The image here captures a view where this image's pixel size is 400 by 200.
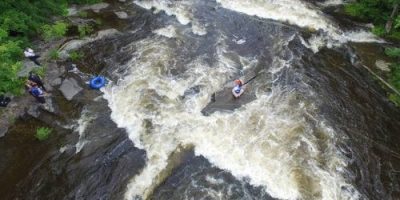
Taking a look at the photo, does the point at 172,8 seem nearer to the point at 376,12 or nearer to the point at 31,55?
the point at 31,55

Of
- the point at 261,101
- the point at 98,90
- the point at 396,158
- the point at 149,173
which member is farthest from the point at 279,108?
the point at 98,90

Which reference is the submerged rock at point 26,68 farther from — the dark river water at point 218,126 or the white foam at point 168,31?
the white foam at point 168,31

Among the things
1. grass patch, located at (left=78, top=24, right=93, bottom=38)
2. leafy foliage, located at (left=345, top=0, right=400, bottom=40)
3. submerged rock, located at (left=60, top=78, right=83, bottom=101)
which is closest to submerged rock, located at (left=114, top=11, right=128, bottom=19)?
grass patch, located at (left=78, top=24, right=93, bottom=38)

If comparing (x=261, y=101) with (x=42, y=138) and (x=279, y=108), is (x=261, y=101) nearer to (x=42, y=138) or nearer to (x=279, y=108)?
(x=279, y=108)

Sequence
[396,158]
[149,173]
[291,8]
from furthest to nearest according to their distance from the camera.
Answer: [291,8]
[396,158]
[149,173]

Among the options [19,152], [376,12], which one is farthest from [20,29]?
[376,12]

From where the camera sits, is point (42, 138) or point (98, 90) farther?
point (98, 90)
